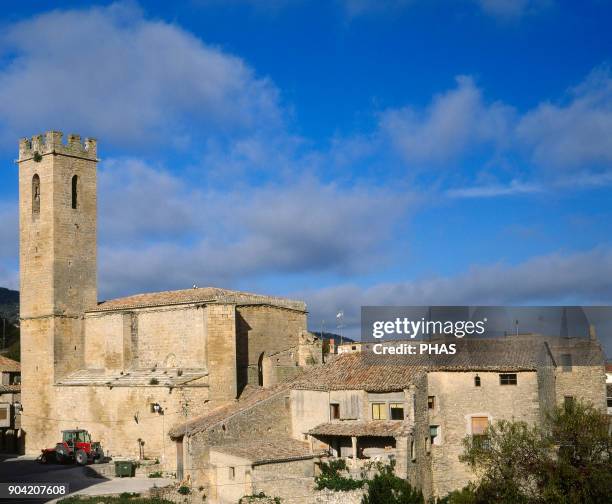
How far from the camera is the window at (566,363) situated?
123 feet

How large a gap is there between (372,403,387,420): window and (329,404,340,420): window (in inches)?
60.7

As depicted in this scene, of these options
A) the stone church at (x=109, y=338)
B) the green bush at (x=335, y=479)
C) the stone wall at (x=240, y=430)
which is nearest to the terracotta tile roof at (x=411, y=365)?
the stone wall at (x=240, y=430)

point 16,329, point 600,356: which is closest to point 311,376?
point 600,356

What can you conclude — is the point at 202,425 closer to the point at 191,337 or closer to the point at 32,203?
the point at 191,337

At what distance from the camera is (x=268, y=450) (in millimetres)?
32188

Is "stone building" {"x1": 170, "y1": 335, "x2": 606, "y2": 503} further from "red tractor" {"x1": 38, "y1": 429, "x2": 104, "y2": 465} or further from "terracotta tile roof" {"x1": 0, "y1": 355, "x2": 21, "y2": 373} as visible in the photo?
"terracotta tile roof" {"x1": 0, "y1": 355, "x2": 21, "y2": 373}

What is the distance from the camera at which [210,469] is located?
1273 inches

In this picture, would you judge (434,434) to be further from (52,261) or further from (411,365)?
(52,261)

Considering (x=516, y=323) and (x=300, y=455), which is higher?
(x=516, y=323)

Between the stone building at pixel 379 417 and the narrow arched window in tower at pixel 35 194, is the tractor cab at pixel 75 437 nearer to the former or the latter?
the stone building at pixel 379 417

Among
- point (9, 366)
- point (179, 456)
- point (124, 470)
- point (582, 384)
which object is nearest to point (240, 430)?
point (179, 456)

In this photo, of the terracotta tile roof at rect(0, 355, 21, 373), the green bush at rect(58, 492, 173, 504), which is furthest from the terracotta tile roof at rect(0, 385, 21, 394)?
the green bush at rect(58, 492, 173, 504)

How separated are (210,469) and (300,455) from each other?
130 inches

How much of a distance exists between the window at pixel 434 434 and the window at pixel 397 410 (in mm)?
1375
